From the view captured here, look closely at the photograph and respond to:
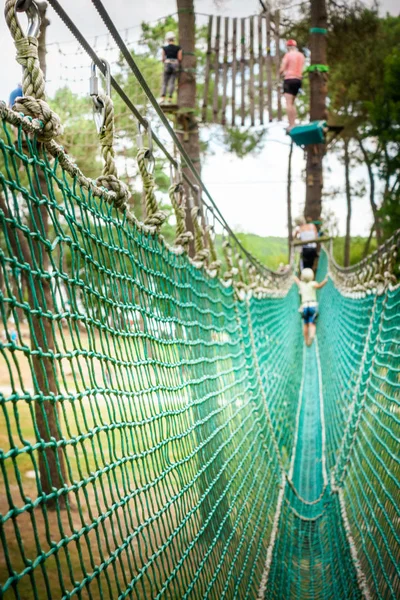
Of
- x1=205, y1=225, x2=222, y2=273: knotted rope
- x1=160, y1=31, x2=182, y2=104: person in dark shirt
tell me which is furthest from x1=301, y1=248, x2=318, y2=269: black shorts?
x1=205, y1=225, x2=222, y2=273: knotted rope

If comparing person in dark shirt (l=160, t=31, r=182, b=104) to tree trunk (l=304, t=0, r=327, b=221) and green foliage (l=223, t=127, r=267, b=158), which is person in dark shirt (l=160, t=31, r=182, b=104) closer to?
tree trunk (l=304, t=0, r=327, b=221)

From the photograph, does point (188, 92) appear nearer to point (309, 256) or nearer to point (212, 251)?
point (212, 251)

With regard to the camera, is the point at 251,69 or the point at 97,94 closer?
the point at 97,94

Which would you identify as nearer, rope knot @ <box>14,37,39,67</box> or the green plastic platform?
rope knot @ <box>14,37,39,67</box>

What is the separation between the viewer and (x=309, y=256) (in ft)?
24.3

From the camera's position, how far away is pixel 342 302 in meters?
5.12

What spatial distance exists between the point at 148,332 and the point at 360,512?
3.75 feet

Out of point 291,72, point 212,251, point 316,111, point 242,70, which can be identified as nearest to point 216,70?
point 242,70

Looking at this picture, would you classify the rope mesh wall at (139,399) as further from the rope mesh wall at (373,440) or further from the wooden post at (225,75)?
the wooden post at (225,75)

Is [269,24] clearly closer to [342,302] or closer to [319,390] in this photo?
[342,302]

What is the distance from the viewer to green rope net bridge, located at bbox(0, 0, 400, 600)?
3.14 ft

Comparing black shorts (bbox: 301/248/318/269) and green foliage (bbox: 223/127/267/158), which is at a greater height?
green foliage (bbox: 223/127/267/158)

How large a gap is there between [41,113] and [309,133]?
6.01 metres

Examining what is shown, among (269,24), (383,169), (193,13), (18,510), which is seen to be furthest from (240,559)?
(383,169)
